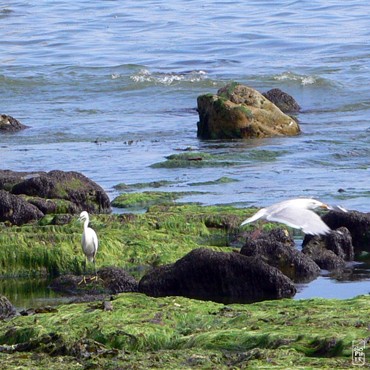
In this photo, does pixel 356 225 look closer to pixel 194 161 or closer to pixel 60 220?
pixel 60 220

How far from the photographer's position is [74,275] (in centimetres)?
1024

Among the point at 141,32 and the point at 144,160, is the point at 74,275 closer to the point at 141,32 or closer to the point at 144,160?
the point at 144,160

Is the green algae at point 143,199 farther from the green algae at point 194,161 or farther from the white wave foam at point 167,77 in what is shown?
the white wave foam at point 167,77

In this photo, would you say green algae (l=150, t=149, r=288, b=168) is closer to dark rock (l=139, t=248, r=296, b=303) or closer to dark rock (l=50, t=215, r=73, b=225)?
dark rock (l=50, t=215, r=73, b=225)

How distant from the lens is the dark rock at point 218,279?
928 cm

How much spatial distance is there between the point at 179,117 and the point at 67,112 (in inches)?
104

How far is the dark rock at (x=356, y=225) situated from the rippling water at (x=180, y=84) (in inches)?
59.8

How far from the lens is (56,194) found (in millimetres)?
12938

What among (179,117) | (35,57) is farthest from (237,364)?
(35,57)

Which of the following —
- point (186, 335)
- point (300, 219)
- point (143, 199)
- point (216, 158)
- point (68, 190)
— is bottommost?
point (216, 158)

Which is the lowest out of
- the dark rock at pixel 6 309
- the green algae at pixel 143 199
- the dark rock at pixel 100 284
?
the green algae at pixel 143 199

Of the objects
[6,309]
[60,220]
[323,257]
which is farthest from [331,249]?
[6,309]

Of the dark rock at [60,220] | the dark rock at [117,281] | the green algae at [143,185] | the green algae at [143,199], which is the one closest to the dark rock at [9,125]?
the green algae at [143,185]

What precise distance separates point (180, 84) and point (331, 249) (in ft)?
54.3
